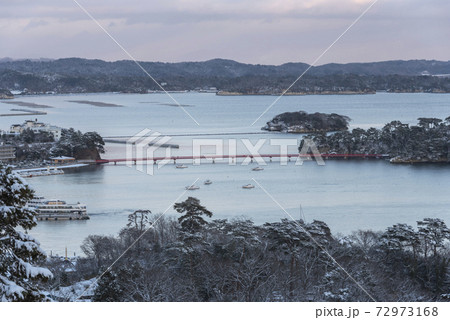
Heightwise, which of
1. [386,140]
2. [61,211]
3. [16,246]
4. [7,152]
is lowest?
[61,211]

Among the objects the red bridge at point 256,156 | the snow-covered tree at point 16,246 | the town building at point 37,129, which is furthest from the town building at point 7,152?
the snow-covered tree at point 16,246

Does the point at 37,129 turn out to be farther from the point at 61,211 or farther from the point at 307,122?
the point at 61,211

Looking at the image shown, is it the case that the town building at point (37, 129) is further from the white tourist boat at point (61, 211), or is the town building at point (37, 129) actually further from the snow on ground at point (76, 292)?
the snow on ground at point (76, 292)

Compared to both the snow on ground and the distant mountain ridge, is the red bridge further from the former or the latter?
the snow on ground

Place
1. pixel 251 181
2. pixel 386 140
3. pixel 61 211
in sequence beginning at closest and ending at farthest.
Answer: pixel 61 211 → pixel 251 181 → pixel 386 140

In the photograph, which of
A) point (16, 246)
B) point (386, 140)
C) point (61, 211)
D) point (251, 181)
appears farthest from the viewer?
point (386, 140)

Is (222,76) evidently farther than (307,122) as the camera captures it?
No

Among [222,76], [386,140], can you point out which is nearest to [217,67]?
[222,76]

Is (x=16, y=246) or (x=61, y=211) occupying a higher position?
(x=16, y=246)
